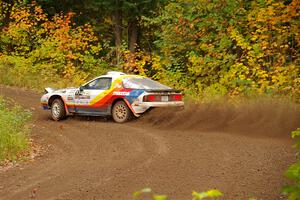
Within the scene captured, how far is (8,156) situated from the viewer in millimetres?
9875

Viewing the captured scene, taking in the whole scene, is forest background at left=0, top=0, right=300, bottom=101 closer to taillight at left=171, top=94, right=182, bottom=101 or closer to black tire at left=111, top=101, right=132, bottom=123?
taillight at left=171, top=94, right=182, bottom=101

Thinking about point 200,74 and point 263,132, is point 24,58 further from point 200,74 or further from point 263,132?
point 263,132

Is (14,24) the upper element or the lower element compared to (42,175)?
upper

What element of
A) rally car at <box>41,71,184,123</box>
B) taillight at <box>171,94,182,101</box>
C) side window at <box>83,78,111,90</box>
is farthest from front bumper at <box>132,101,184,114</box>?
side window at <box>83,78,111,90</box>

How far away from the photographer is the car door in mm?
14805

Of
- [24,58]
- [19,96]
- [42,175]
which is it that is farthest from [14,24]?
[42,175]

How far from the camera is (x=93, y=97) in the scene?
49.2 feet

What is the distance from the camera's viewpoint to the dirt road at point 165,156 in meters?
7.04

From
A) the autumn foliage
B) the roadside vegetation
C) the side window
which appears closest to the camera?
the side window

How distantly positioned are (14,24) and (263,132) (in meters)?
19.9

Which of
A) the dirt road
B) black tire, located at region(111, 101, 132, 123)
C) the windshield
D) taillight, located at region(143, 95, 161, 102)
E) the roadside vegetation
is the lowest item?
the dirt road

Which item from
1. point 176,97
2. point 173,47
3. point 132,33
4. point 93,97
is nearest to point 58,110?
point 93,97

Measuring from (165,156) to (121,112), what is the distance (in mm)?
5235

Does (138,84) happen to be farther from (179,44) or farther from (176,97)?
(179,44)
